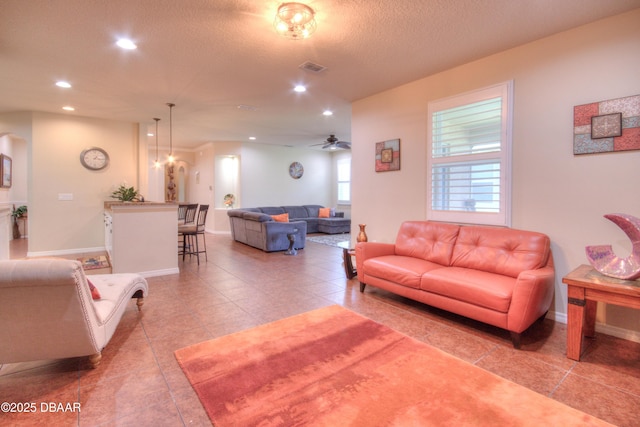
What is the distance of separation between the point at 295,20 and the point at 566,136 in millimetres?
2658

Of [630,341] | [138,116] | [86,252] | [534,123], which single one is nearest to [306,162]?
[138,116]

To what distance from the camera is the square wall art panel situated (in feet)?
8.36

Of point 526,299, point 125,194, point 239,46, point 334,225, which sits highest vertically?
point 239,46

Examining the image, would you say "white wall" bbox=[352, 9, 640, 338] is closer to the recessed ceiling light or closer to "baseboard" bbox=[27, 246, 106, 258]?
the recessed ceiling light

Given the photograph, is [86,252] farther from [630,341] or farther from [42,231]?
[630,341]

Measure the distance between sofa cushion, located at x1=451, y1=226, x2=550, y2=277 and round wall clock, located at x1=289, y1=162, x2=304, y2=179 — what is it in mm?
7240

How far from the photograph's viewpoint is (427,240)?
3691 millimetres

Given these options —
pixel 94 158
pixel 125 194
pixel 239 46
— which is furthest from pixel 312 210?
pixel 239 46

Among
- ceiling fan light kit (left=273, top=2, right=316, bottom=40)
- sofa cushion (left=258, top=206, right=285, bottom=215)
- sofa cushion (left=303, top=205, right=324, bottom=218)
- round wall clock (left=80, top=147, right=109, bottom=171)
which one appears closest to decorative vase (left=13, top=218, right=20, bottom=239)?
Result: round wall clock (left=80, top=147, right=109, bottom=171)

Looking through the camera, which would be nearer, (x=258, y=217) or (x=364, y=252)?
(x=364, y=252)

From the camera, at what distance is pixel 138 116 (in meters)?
6.03

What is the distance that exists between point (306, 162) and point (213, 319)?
794 cm

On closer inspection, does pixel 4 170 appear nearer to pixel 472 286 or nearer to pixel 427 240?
pixel 427 240

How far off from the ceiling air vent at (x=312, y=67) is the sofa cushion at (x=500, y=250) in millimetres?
2465
